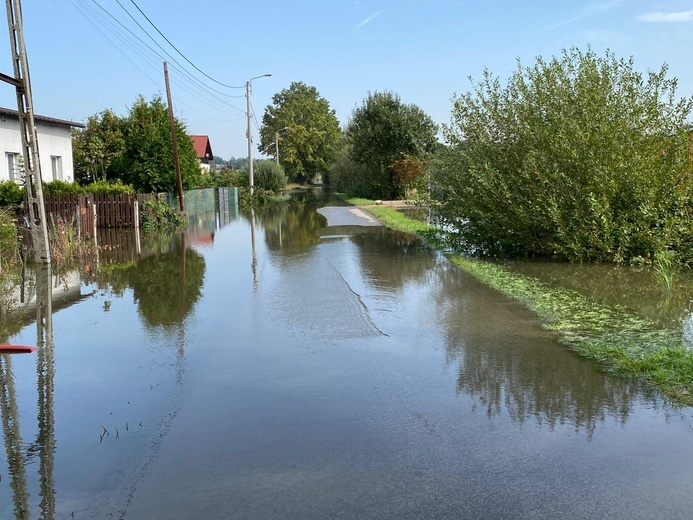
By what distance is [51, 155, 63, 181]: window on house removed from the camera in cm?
2898

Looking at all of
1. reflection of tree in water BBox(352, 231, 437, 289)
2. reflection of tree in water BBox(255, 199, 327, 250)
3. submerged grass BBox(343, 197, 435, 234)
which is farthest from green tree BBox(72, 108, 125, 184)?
reflection of tree in water BBox(352, 231, 437, 289)

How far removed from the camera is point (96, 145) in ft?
119

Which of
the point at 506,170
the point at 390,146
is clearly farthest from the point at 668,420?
the point at 390,146

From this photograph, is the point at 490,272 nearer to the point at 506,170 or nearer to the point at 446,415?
the point at 506,170

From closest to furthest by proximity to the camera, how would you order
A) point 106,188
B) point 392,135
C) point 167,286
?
point 167,286
point 106,188
point 392,135

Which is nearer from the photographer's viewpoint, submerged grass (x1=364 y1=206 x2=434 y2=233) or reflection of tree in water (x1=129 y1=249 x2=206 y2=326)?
reflection of tree in water (x1=129 y1=249 x2=206 y2=326)

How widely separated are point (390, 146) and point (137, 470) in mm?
42632

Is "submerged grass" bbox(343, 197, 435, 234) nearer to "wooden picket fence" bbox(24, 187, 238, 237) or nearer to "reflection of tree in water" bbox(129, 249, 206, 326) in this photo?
"reflection of tree in water" bbox(129, 249, 206, 326)

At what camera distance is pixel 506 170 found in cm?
1569

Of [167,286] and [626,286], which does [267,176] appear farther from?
[626,286]

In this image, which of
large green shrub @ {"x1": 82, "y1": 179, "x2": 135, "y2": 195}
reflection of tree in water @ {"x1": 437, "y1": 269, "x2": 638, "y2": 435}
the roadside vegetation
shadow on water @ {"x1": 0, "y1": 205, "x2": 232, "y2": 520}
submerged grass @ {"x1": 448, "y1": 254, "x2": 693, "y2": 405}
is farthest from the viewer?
large green shrub @ {"x1": 82, "y1": 179, "x2": 135, "y2": 195}

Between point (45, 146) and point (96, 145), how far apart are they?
8580 millimetres

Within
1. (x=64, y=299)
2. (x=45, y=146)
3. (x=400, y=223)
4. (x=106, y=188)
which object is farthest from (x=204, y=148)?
Result: (x=64, y=299)

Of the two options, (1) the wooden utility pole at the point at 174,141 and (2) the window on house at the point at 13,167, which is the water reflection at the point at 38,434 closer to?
(2) the window on house at the point at 13,167
